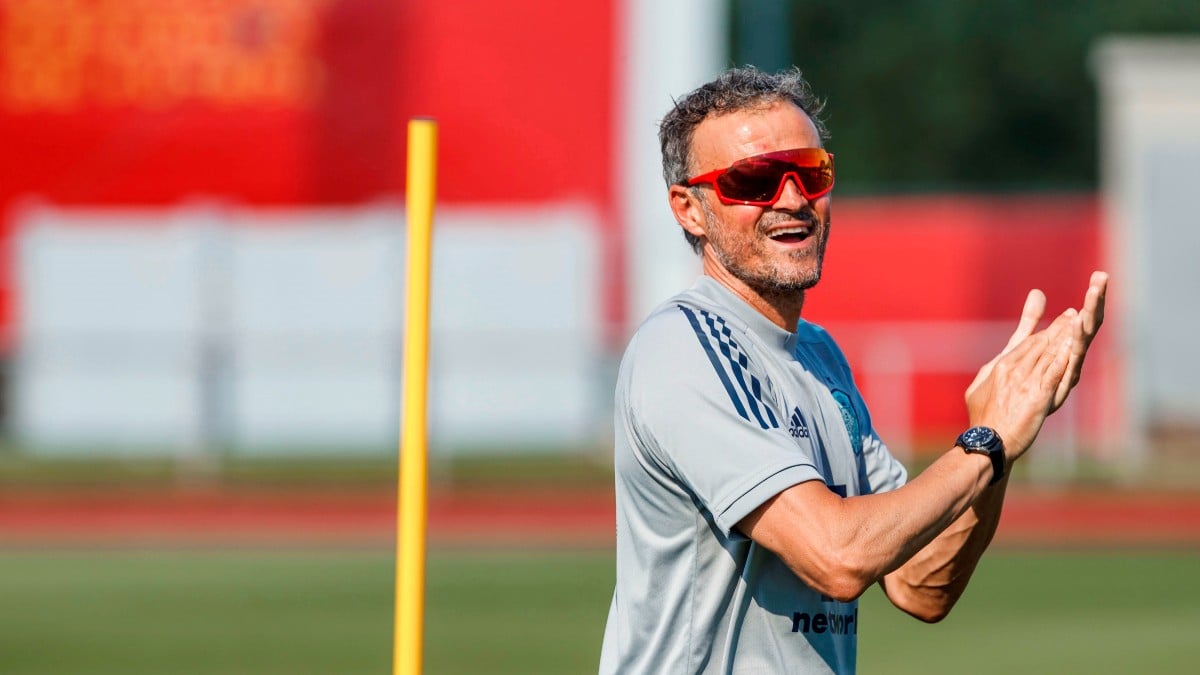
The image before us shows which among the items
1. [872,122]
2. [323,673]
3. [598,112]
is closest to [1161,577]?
[323,673]

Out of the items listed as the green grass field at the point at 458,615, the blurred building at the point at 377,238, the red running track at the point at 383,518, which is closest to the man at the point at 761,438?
the green grass field at the point at 458,615

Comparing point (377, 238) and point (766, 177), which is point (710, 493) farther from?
point (377, 238)

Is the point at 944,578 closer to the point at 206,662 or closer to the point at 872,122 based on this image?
the point at 206,662

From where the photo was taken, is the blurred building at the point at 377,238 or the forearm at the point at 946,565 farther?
the blurred building at the point at 377,238

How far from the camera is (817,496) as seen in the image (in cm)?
331

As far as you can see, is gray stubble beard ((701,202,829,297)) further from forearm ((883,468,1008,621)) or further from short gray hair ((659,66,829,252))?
forearm ((883,468,1008,621))

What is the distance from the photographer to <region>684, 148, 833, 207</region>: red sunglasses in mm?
3666

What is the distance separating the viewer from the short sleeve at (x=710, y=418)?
3.33m

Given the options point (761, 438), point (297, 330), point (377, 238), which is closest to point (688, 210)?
point (761, 438)

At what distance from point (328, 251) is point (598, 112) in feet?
16.7

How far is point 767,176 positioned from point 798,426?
0.49 metres

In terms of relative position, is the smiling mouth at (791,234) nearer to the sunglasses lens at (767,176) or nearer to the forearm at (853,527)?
the sunglasses lens at (767,176)

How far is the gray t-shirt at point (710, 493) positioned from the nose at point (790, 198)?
23cm

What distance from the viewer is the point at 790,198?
367cm
